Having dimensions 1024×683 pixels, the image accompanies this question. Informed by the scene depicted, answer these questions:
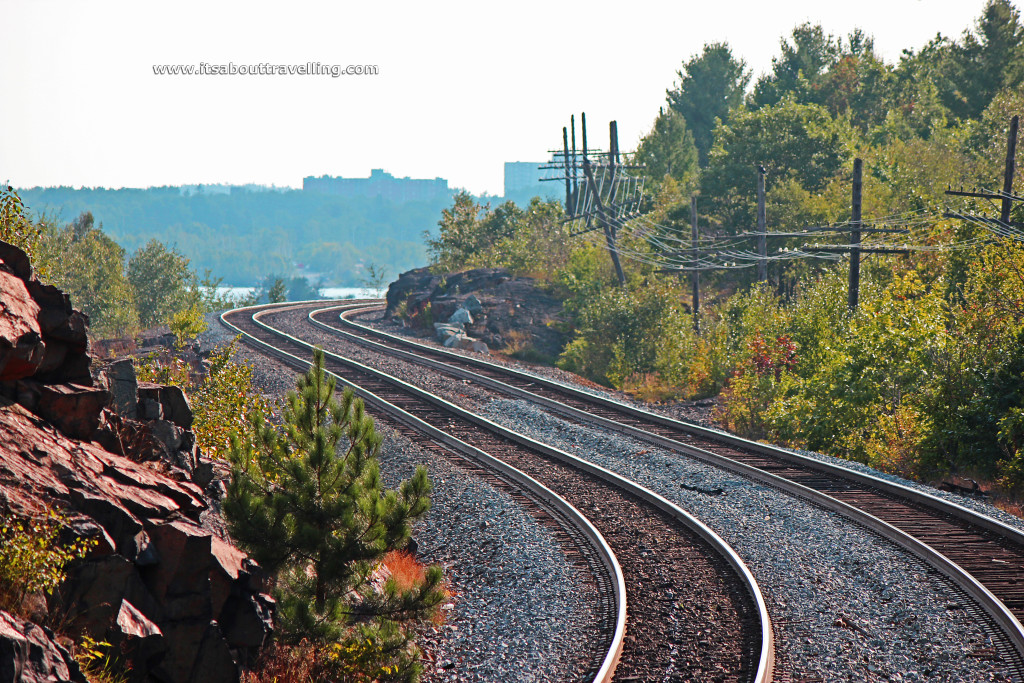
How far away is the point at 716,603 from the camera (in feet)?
30.8

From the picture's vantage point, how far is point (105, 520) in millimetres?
6688

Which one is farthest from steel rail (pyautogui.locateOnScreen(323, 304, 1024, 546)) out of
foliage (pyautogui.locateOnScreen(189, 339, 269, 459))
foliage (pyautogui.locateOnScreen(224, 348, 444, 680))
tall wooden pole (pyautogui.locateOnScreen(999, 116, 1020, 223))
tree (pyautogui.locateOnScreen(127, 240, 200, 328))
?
tree (pyautogui.locateOnScreen(127, 240, 200, 328))

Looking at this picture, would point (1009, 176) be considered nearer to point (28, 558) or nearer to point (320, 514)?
point (320, 514)

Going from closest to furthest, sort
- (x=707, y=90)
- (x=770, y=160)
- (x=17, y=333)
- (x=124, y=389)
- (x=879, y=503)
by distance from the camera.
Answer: (x=17, y=333) < (x=124, y=389) < (x=879, y=503) < (x=770, y=160) < (x=707, y=90)

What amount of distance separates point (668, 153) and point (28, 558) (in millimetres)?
73006

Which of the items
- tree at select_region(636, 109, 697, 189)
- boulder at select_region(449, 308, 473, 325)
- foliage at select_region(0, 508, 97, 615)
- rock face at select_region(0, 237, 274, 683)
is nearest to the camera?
foliage at select_region(0, 508, 97, 615)

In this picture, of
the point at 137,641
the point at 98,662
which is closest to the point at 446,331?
the point at 137,641

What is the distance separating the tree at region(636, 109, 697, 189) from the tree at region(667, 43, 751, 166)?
36.9 feet

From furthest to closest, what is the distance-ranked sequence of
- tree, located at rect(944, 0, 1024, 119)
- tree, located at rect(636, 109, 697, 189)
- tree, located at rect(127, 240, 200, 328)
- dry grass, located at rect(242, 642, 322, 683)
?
tree, located at rect(636, 109, 697, 189)
tree, located at rect(127, 240, 200, 328)
tree, located at rect(944, 0, 1024, 119)
dry grass, located at rect(242, 642, 322, 683)

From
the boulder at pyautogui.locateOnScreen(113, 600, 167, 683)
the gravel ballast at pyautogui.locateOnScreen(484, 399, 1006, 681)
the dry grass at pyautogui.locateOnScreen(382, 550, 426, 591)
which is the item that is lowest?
the dry grass at pyautogui.locateOnScreen(382, 550, 426, 591)

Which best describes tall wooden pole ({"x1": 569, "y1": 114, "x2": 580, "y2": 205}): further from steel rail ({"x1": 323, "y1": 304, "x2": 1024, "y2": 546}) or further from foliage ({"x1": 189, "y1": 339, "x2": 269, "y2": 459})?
foliage ({"x1": 189, "y1": 339, "x2": 269, "y2": 459})

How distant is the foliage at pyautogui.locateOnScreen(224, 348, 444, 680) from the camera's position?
7.79m

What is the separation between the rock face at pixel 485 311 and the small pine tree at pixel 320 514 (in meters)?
22.9

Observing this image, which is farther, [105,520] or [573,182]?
[573,182]
